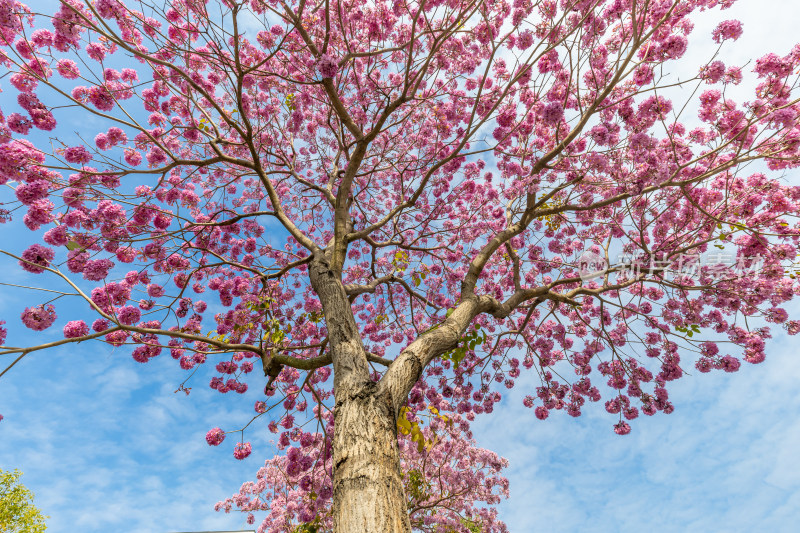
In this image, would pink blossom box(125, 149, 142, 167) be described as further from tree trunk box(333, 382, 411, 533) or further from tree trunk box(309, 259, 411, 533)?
tree trunk box(333, 382, 411, 533)

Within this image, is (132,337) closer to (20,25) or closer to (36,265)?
(36,265)

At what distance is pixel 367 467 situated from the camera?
99.7 inches

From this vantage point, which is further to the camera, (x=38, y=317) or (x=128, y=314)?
(x=128, y=314)

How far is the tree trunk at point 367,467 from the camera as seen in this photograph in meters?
2.32

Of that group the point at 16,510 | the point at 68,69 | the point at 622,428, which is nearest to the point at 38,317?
the point at 68,69

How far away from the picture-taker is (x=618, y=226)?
584 cm

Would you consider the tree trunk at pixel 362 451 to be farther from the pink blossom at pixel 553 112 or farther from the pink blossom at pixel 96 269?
the pink blossom at pixel 553 112

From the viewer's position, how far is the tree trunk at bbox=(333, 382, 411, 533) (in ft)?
7.61

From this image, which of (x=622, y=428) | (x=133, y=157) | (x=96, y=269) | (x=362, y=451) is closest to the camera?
(x=362, y=451)

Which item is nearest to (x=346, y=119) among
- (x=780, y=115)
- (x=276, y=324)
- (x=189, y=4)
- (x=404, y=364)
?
(x=189, y=4)

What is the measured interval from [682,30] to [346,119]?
12.7ft

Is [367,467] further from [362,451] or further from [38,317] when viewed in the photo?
[38,317]

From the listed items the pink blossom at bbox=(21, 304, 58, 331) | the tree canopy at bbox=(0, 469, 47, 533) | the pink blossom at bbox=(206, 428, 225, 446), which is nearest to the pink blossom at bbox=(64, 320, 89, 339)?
the pink blossom at bbox=(21, 304, 58, 331)

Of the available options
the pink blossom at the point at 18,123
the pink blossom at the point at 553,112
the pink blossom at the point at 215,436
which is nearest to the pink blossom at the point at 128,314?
the pink blossom at the point at 215,436
